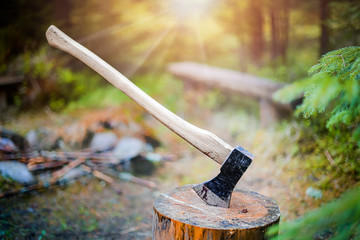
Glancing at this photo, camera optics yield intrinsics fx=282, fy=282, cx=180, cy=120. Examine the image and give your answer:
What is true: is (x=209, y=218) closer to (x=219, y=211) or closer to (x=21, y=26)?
(x=219, y=211)

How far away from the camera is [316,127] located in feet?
13.6

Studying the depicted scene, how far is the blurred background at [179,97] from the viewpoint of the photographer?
10.6ft

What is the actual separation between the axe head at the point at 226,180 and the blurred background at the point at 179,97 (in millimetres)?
605

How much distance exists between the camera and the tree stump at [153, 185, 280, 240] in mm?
1876

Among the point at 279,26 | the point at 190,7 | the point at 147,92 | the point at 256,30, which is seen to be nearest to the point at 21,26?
the point at 147,92

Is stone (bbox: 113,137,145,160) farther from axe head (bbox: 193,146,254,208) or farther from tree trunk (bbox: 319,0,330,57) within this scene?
tree trunk (bbox: 319,0,330,57)

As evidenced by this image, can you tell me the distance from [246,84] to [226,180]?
3778 millimetres

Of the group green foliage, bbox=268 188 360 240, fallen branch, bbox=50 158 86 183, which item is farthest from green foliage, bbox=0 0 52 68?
green foliage, bbox=268 188 360 240

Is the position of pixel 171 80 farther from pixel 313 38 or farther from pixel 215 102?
pixel 313 38

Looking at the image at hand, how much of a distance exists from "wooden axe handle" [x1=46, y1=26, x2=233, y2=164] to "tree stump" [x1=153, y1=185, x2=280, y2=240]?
40cm

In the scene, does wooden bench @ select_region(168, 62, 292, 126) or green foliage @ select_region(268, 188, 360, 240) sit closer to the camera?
green foliage @ select_region(268, 188, 360, 240)

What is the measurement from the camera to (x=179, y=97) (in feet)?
26.3

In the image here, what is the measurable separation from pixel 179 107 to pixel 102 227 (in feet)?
15.3

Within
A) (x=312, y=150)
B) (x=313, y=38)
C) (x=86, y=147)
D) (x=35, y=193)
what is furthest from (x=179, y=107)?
(x=313, y=38)
